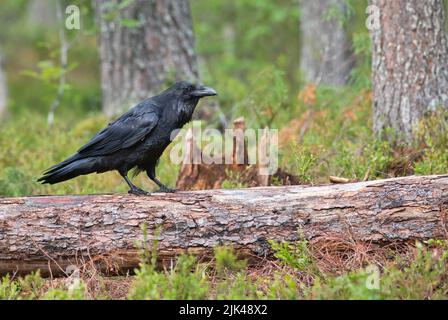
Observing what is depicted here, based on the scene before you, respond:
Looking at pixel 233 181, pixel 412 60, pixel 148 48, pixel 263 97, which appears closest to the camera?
pixel 233 181

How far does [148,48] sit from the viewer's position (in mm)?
10797

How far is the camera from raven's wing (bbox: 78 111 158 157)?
20.1 ft

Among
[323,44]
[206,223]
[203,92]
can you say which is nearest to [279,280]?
[206,223]

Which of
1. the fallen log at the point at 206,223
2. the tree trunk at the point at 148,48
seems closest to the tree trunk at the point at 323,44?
the tree trunk at the point at 148,48

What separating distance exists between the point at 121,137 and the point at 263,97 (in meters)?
3.56

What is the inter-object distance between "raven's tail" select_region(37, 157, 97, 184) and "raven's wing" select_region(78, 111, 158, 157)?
0.09 meters

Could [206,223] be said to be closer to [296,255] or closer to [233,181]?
[296,255]

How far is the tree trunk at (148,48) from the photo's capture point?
1071cm

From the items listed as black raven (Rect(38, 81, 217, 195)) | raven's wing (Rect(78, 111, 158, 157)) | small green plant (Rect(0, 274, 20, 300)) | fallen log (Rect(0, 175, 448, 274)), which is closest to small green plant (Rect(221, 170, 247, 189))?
black raven (Rect(38, 81, 217, 195))

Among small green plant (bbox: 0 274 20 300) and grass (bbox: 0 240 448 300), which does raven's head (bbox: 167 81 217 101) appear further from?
small green plant (bbox: 0 274 20 300)

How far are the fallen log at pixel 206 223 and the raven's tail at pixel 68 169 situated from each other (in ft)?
2.54

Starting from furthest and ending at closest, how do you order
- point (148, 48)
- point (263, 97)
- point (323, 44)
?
point (323, 44)
point (148, 48)
point (263, 97)

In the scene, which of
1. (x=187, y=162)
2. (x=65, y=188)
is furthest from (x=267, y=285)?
(x=65, y=188)
